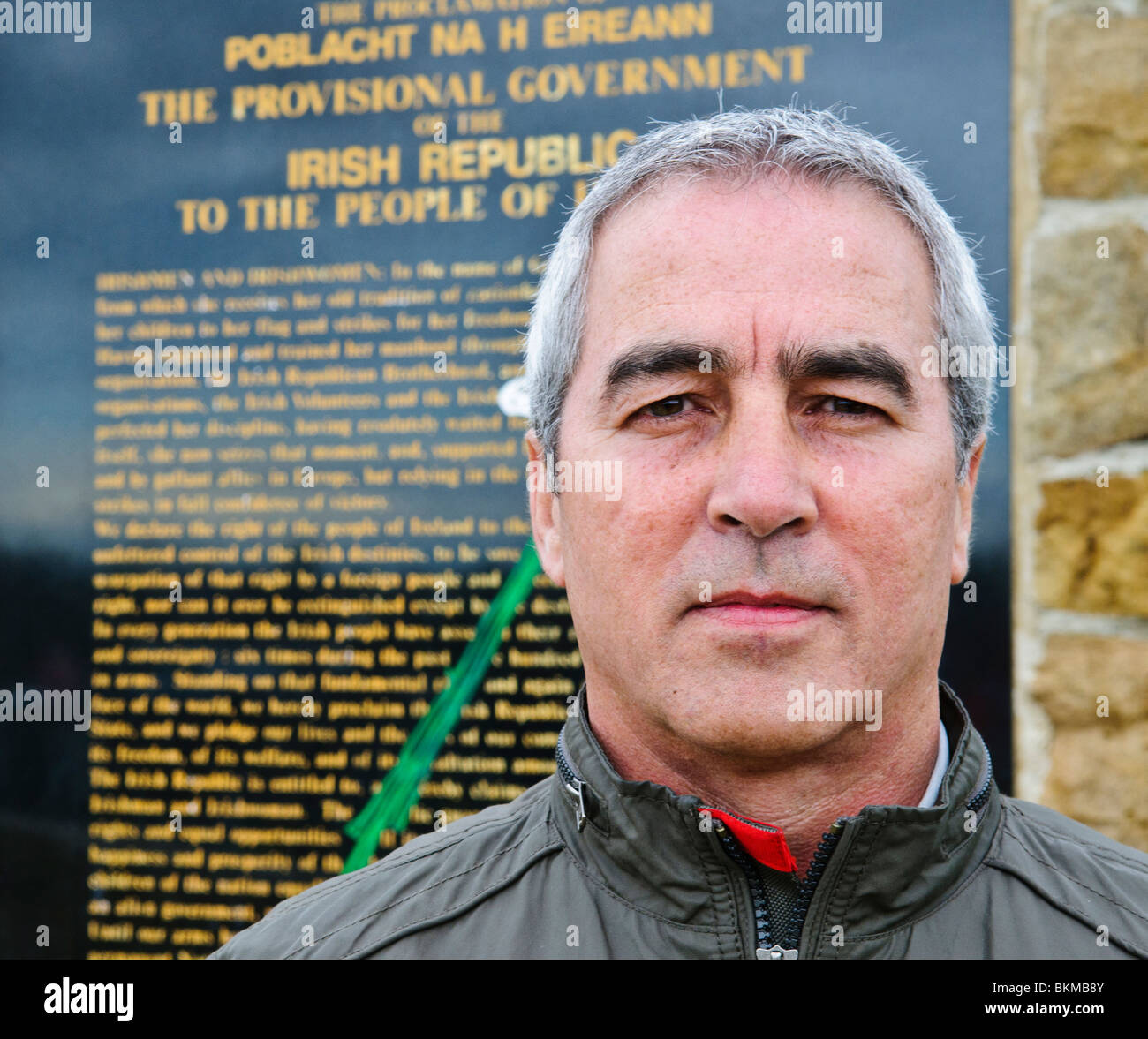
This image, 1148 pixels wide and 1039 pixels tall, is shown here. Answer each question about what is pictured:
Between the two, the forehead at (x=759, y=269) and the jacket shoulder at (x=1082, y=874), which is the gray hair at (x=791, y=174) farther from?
the jacket shoulder at (x=1082, y=874)

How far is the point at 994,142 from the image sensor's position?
2.05m

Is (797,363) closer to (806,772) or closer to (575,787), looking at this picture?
(806,772)

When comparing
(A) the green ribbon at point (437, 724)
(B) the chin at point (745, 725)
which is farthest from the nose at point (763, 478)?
(A) the green ribbon at point (437, 724)

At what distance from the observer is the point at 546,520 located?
5.45 feet

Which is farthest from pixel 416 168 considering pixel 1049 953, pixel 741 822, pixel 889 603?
pixel 1049 953

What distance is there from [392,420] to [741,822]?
56.0 inches

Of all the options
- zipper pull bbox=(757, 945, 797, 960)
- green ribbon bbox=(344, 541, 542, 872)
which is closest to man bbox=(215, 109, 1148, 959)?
zipper pull bbox=(757, 945, 797, 960)

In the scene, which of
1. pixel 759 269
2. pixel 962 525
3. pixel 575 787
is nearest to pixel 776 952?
pixel 575 787

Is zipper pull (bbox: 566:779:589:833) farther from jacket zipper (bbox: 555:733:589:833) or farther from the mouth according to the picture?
the mouth

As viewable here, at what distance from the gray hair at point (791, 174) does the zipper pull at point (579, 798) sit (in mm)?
537

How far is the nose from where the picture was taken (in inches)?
50.7

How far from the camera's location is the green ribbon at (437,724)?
2244 millimetres

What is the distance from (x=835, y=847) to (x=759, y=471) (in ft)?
1.62

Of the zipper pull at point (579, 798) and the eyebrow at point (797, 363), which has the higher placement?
the eyebrow at point (797, 363)
